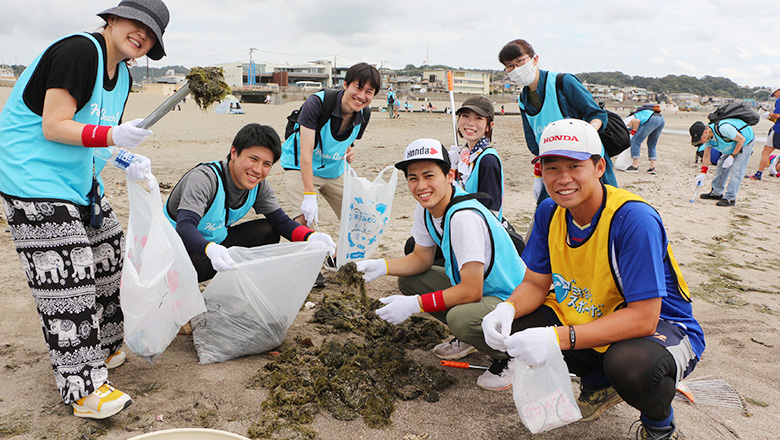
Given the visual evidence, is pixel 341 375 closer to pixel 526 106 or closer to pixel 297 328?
pixel 297 328

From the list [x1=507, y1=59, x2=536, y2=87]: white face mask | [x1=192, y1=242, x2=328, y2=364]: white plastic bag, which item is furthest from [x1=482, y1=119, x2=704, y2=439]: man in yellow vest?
[x1=507, y1=59, x2=536, y2=87]: white face mask

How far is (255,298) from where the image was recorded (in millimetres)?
2402

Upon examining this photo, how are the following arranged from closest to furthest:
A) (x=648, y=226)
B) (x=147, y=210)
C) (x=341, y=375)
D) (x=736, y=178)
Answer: (x=648, y=226)
(x=147, y=210)
(x=341, y=375)
(x=736, y=178)

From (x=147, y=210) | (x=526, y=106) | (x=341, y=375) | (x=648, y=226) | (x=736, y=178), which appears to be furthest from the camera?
(x=736, y=178)

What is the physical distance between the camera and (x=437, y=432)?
2.07 m

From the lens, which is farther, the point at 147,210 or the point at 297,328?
the point at 297,328

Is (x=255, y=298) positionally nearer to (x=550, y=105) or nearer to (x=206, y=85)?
(x=206, y=85)

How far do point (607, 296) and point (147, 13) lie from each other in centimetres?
215

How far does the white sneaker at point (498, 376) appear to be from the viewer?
2.41 meters

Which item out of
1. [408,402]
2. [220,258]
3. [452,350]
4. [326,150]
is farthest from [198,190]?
[452,350]

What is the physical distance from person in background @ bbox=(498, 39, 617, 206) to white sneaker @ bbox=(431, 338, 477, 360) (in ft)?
3.91

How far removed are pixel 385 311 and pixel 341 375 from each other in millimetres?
370

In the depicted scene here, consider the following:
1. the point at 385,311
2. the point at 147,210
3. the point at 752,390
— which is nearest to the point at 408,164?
the point at 385,311

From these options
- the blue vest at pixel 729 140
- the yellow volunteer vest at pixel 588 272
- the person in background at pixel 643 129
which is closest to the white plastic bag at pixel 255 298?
the yellow volunteer vest at pixel 588 272
